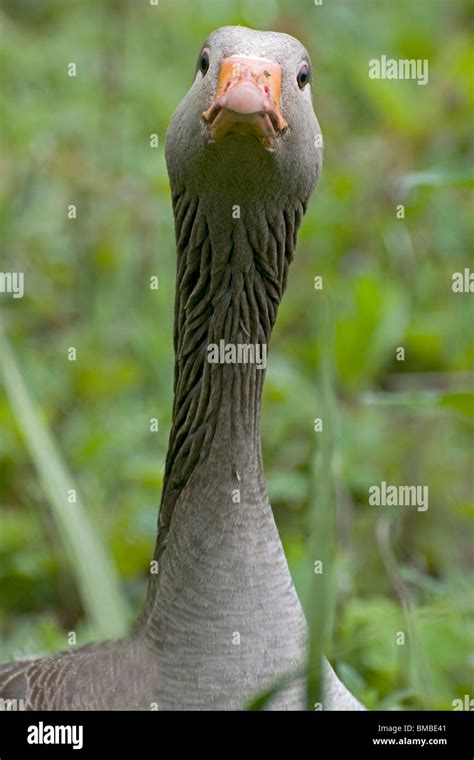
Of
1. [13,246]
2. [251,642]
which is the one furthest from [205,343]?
[13,246]

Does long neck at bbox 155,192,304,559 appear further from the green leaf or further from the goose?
the green leaf

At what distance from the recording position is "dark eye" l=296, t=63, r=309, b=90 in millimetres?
3246

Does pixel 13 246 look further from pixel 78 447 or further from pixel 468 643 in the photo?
pixel 468 643

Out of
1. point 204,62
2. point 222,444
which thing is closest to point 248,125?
point 204,62

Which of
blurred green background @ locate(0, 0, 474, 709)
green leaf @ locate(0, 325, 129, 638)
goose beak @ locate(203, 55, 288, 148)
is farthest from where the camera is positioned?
blurred green background @ locate(0, 0, 474, 709)

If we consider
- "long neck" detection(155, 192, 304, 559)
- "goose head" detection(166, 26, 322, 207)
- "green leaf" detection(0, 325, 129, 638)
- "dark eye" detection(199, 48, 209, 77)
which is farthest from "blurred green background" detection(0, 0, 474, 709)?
"dark eye" detection(199, 48, 209, 77)

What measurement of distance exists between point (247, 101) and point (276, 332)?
405 cm

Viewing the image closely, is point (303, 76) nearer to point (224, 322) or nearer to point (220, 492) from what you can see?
point (224, 322)

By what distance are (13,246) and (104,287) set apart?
614 mm

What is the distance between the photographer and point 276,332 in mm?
6859

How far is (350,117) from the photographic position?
29.0 ft

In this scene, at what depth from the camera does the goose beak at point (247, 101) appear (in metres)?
2.84

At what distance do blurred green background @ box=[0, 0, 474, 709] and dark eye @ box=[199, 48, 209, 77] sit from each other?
82cm

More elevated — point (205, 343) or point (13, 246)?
point (13, 246)
